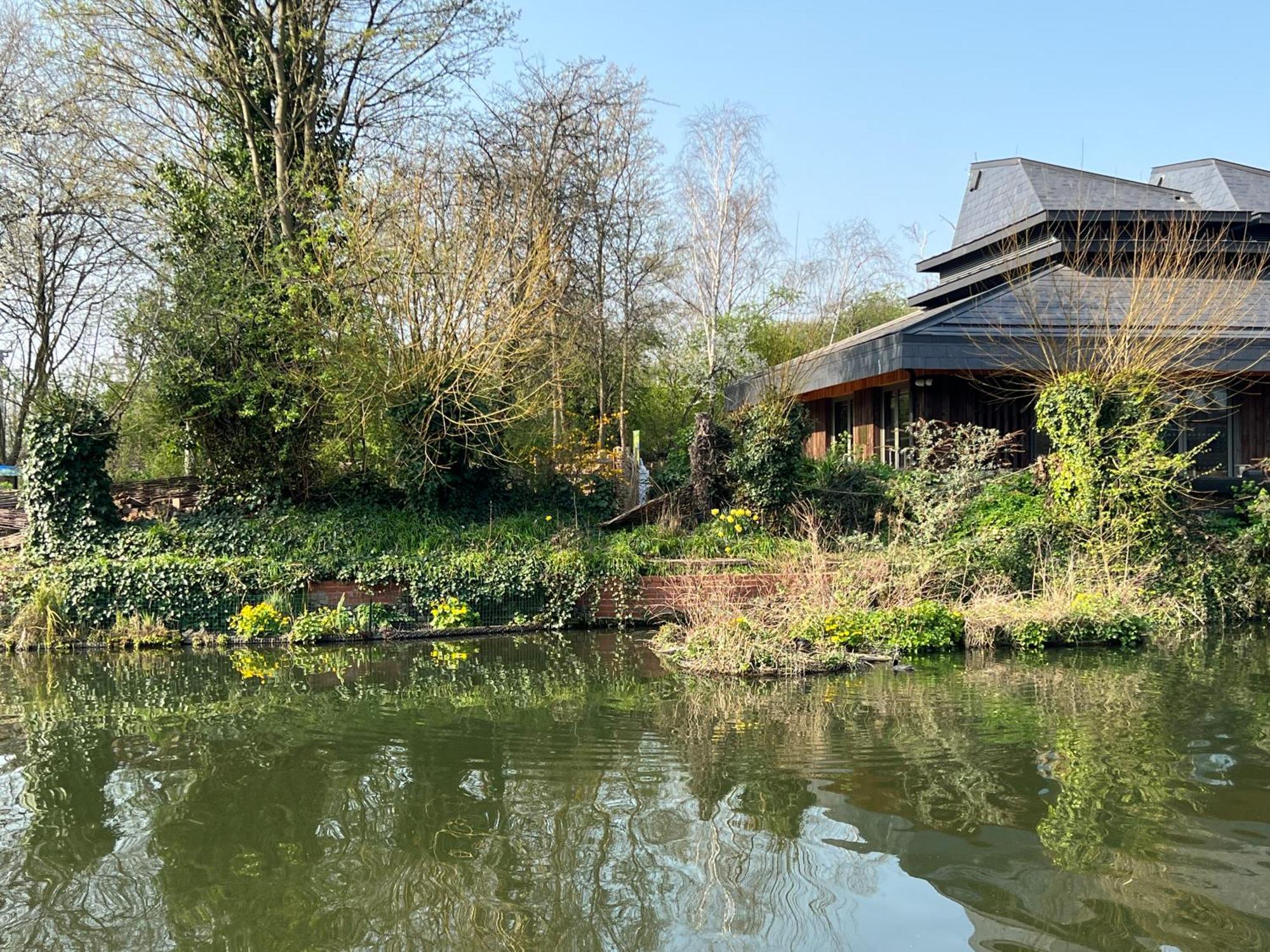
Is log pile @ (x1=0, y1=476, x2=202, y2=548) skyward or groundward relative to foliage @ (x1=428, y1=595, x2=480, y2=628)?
skyward

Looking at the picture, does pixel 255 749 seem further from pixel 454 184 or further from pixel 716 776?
pixel 454 184

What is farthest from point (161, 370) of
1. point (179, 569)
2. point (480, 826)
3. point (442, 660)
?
point (480, 826)

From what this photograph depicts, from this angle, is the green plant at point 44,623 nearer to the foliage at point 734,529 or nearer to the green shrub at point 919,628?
the foliage at point 734,529

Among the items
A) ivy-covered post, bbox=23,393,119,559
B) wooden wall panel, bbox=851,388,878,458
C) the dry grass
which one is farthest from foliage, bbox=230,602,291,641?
wooden wall panel, bbox=851,388,878,458

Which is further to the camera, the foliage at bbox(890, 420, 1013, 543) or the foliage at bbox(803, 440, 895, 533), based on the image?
the foliage at bbox(803, 440, 895, 533)

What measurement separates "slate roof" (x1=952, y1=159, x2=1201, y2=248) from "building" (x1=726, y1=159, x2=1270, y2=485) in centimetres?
5

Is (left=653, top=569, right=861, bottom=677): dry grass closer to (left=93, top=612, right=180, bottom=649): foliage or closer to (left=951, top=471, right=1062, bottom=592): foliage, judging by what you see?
(left=951, top=471, right=1062, bottom=592): foliage

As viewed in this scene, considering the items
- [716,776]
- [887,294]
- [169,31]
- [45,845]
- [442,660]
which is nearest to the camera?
[45,845]

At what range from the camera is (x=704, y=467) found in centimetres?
1558

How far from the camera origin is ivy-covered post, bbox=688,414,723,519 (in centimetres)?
1552

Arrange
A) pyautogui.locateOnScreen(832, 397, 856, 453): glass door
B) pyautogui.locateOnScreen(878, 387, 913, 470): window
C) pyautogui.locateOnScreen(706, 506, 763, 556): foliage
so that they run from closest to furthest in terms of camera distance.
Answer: pyautogui.locateOnScreen(706, 506, 763, 556): foliage < pyautogui.locateOnScreen(878, 387, 913, 470): window < pyautogui.locateOnScreen(832, 397, 856, 453): glass door

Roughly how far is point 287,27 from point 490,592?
33.1 ft

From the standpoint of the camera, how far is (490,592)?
1334cm

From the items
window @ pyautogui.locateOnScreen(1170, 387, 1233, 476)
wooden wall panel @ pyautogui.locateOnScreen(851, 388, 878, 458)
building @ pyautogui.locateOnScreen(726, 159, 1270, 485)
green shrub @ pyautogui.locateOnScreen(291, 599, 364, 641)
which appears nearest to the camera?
green shrub @ pyautogui.locateOnScreen(291, 599, 364, 641)
